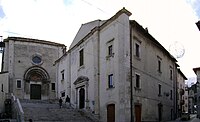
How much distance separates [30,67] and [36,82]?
2377mm

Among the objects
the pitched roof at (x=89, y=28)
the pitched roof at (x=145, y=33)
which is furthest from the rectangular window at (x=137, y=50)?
the pitched roof at (x=89, y=28)

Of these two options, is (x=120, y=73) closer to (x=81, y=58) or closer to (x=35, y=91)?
(x=81, y=58)

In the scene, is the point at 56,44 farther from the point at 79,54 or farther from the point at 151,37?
the point at 151,37

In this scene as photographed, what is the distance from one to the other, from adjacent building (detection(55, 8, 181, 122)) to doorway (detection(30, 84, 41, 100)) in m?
10.6

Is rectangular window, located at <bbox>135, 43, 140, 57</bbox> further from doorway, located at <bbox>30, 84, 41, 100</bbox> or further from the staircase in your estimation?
doorway, located at <bbox>30, 84, 41, 100</bbox>

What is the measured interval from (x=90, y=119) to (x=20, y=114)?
659 cm

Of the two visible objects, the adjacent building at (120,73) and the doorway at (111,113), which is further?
the doorway at (111,113)

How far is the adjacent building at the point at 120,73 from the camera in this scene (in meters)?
26.2

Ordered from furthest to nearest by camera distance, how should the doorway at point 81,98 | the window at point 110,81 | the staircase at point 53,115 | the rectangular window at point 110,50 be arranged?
1. the doorway at point 81,98
2. the rectangular window at point 110,50
3. the staircase at point 53,115
4. the window at point 110,81

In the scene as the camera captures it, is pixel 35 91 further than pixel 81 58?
Yes

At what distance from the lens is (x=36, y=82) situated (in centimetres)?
4784

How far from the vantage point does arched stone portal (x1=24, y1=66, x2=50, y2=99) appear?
47.3 m

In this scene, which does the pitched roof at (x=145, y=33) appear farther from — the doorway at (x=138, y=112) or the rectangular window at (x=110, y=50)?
the doorway at (x=138, y=112)

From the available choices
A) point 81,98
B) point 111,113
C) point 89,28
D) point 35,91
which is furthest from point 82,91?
point 35,91
